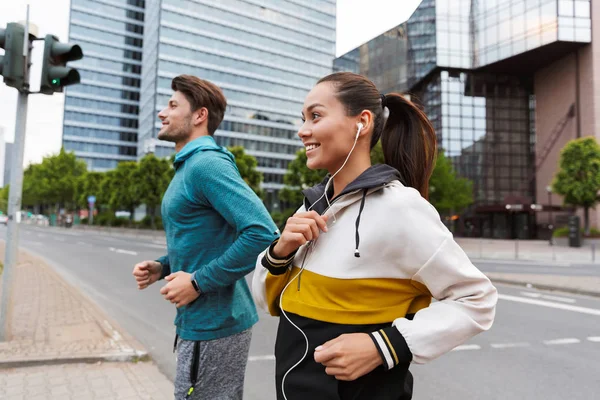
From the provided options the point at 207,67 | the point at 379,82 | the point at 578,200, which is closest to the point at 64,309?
the point at 578,200

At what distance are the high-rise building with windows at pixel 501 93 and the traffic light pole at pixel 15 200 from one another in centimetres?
4289

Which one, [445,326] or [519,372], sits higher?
[445,326]

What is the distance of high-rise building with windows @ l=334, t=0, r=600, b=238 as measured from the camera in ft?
136

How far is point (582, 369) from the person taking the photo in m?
4.54

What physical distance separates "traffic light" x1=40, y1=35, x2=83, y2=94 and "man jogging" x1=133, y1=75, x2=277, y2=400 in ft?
12.0

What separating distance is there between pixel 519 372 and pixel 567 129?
4616cm

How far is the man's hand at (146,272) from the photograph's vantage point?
6.99 ft

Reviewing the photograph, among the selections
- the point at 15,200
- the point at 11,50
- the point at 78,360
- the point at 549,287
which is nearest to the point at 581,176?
the point at 549,287

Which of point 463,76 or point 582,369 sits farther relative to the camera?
point 463,76

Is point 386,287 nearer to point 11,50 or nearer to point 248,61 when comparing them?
point 11,50

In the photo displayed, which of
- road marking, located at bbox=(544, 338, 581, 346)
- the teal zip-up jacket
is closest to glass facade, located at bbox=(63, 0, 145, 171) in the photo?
road marking, located at bbox=(544, 338, 581, 346)

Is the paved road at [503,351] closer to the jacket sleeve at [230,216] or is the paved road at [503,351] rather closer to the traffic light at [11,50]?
the jacket sleeve at [230,216]

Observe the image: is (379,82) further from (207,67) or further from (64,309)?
(64,309)

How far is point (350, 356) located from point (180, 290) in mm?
895
